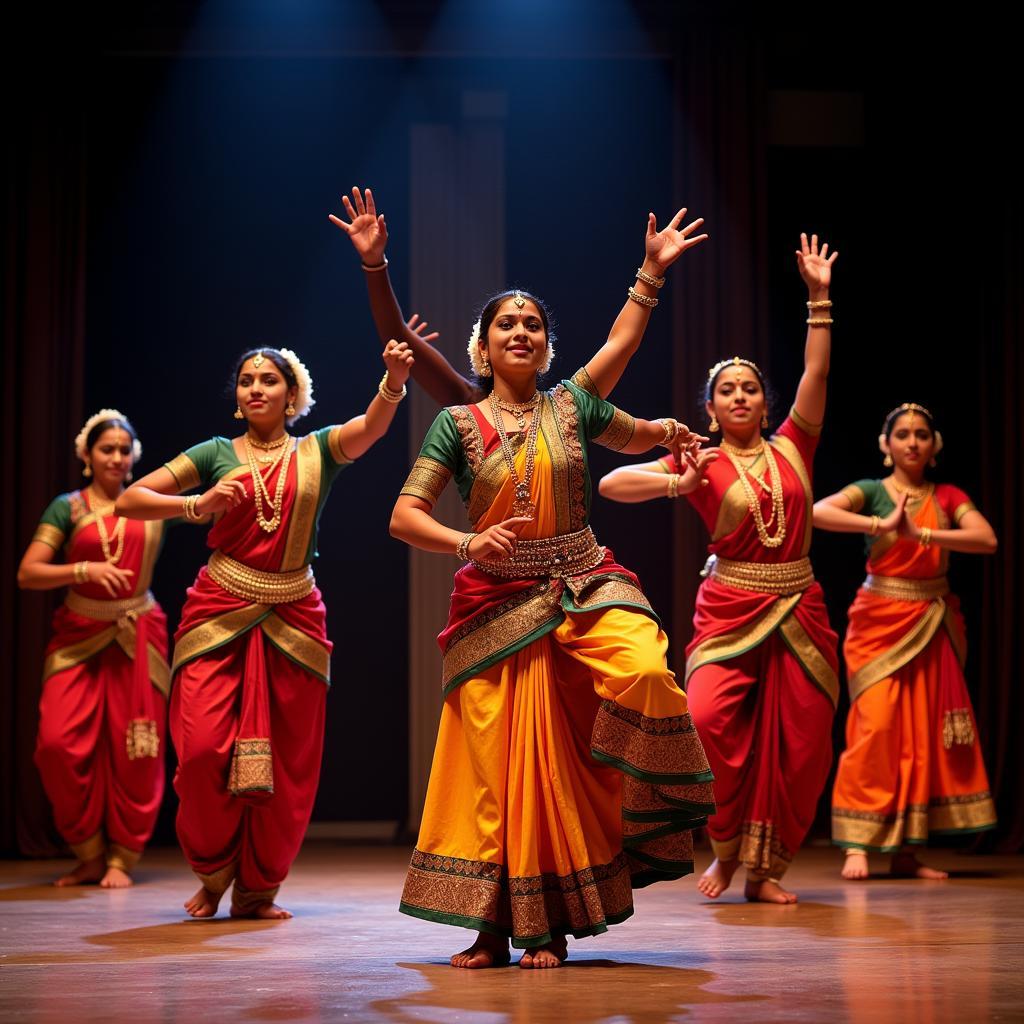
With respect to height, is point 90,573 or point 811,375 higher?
point 811,375

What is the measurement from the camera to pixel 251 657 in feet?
12.8

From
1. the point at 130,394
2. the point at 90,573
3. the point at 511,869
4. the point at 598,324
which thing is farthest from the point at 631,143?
the point at 511,869

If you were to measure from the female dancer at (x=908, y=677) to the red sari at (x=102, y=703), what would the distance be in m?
2.31

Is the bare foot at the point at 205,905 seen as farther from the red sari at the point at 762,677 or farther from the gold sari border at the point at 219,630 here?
the red sari at the point at 762,677

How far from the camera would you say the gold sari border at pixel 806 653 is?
13.6 feet

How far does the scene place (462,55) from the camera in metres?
6.23

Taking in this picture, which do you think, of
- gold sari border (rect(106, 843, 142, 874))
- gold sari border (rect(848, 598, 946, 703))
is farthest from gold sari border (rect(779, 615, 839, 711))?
gold sari border (rect(106, 843, 142, 874))

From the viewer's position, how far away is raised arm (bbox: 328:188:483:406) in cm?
384

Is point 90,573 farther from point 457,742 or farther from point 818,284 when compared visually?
point 818,284

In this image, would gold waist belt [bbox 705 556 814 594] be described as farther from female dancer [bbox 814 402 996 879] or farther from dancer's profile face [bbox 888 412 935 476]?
dancer's profile face [bbox 888 412 935 476]

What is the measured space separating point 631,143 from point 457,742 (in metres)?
3.97

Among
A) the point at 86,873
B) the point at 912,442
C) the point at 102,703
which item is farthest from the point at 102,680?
the point at 912,442

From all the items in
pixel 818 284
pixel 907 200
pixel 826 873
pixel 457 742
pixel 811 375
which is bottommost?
pixel 826 873

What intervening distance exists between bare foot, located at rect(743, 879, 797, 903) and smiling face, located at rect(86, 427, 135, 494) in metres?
2.55
